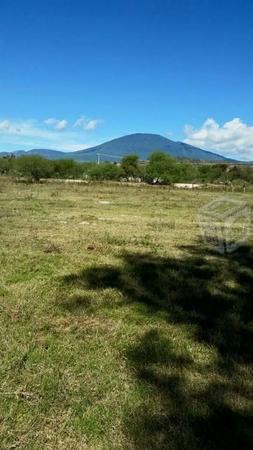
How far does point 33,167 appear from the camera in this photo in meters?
66.9

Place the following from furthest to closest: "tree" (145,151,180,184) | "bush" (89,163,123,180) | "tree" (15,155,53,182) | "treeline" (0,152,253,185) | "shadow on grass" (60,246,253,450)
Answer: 1. "bush" (89,163,123,180)
2. "tree" (145,151,180,184)
3. "treeline" (0,152,253,185)
4. "tree" (15,155,53,182)
5. "shadow on grass" (60,246,253,450)

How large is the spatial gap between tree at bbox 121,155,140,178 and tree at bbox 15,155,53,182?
21.6 metres

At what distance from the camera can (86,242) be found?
41.7ft

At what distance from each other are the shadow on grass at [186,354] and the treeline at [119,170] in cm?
5731

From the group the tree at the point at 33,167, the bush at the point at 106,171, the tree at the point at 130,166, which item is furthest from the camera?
the tree at the point at 130,166

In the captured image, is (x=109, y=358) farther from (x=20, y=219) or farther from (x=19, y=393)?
(x=20, y=219)

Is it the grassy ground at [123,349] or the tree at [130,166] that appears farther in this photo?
the tree at [130,166]

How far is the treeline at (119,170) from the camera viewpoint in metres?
67.6

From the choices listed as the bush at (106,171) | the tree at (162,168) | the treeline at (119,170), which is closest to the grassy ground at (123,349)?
the treeline at (119,170)

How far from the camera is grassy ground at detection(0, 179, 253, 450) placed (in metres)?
4.10

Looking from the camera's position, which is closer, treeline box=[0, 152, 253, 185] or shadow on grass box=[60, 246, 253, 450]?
shadow on grass box=[60, 246, 253, 450]

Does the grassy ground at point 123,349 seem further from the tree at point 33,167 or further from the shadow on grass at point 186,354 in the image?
the tree at point 33,167

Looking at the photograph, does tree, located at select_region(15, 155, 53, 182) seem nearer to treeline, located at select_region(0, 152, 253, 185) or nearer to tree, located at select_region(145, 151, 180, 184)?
treeline, located at select_region(0, 152, 253, 185)

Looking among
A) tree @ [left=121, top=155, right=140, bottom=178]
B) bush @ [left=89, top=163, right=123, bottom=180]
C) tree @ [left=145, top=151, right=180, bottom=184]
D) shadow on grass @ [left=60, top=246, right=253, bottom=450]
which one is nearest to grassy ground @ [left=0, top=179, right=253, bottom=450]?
shadow on grass @ [left=60, top=246, right=253, bottom=450]
